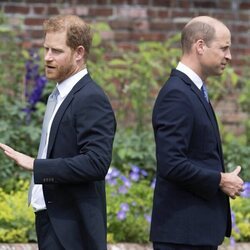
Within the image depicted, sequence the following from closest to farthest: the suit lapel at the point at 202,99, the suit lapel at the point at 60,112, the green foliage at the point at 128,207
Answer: the suit lapel at the point at 60,112 → the suit lapel at the point at 202,99 → the green foliage at the point at 128,207

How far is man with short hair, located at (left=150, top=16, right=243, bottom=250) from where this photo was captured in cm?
490

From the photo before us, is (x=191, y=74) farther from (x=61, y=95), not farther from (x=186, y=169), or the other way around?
(x=61, y=95)

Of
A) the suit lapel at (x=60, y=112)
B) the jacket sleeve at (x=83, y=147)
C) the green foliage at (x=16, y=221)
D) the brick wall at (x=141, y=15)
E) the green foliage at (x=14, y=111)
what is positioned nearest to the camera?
the jacket sleeve at (x=83, y=147)

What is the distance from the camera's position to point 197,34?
5094mm

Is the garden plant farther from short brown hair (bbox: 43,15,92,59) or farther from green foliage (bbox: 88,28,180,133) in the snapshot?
short brown hair (bbox: 43,15,92,59)

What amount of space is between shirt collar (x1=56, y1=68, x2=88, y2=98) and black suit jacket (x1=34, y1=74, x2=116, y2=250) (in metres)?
0.04

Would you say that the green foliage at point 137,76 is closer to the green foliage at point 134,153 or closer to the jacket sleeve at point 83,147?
the green foliage at point 134,153

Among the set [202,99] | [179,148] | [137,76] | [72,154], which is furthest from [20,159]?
[137,76]

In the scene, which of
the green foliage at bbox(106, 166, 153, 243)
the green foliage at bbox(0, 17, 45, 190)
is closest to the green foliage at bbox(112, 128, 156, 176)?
the green foliage at bbox(106, 166, 153, 243)

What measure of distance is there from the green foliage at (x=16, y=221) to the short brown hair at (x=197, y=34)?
2.10 metres

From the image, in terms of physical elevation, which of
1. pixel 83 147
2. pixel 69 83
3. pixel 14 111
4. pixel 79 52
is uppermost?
pixel 79 52

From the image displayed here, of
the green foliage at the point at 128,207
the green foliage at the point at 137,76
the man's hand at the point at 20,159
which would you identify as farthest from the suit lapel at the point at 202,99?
the green foliage at the point at 137,76

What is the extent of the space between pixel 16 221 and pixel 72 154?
201 centimetres

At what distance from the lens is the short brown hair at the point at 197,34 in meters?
5.09
